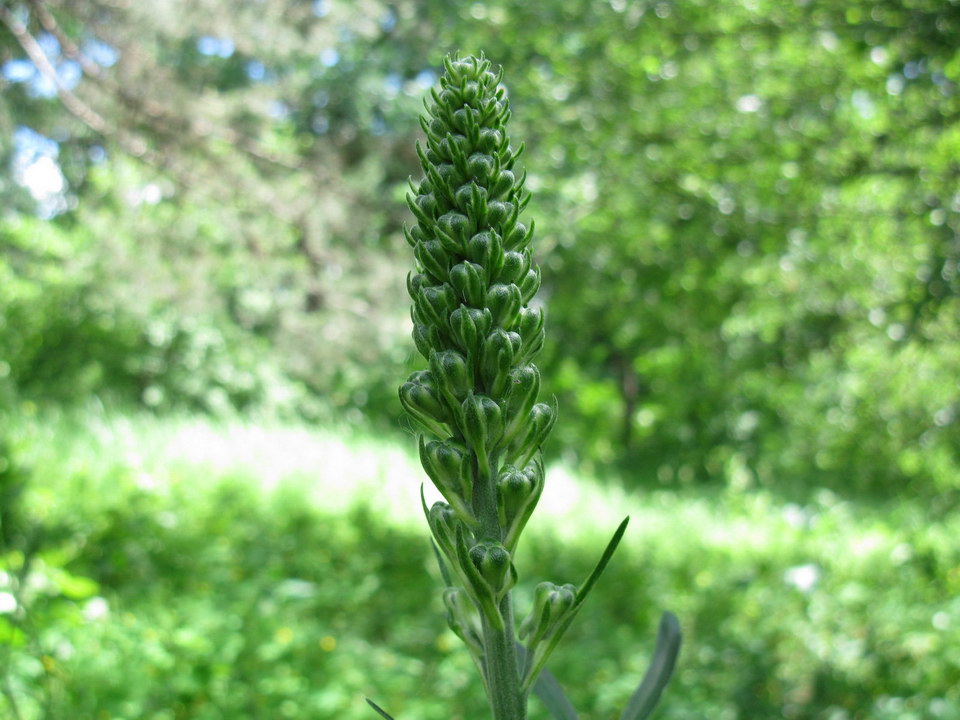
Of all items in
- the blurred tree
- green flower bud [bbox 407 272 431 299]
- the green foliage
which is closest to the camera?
green flower bud [bbox 407 272 431 299]

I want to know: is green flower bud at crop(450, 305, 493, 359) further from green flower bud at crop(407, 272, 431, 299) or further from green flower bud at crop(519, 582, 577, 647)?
green flower bud at crop(519, 582, 577, 647)

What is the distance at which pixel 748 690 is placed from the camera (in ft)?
13.1

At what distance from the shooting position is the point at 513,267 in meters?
0.85

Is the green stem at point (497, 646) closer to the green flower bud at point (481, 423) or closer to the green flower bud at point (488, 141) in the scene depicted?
the green flower bud at point (481, 423)

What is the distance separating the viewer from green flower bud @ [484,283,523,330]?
0.82 metres

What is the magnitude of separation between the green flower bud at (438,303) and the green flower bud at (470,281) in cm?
1

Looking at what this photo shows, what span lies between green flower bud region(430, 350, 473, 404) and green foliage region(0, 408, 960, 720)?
6.18 ft

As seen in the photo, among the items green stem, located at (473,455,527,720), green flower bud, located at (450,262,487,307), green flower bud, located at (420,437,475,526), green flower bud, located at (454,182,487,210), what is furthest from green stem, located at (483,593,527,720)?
green flower bud, located at (454,182,487,210)

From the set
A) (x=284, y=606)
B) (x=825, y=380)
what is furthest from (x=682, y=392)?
(x=284, y=606)

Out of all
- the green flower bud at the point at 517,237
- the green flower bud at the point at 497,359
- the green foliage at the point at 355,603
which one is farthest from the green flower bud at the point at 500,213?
the green foliage at the point at 355,603

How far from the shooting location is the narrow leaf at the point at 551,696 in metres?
0.94

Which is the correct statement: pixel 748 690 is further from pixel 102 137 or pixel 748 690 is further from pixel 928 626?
pixel 102 137

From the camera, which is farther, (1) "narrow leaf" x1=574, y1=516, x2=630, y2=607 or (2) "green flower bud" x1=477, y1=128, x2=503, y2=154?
(2) "green flower bud" x1=477, y1=128, x2=503, y2=154

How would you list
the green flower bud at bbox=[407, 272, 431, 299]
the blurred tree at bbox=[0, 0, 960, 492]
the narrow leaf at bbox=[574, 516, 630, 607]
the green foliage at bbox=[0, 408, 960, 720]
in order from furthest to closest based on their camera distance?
1. the blurred tree at bbox=[0, 0, 960, 492]
2. the green foliage at bbox=[0, 408, 960, 720]
3. the green flower bud at bbox=[407, 272, 431, 299]
4. the narrow leaf at bbox=[574, 516, 630, 607]
